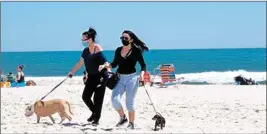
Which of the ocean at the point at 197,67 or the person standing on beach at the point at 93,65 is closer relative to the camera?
the person standing on beach at the point at 93,65

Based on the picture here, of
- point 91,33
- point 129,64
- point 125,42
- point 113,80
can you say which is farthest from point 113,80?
point 91,33

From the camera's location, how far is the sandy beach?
7.58 metres

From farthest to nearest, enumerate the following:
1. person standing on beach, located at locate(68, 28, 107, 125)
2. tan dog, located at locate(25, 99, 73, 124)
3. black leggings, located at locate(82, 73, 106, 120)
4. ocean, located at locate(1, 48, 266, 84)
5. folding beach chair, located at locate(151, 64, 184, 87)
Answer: ocean, located at locate(1, 48, 266, 84)
folding beach chair, located at locate(151, 64, 184, 87)
tan dog, located at locate(25, 99, 73, 124)
black leggings, located at locate(82, 73, 106, 120)
person standing on beach, located at locate(68, 28, 107, 125)

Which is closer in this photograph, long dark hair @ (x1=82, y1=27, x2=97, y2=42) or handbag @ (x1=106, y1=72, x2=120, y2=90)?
handbag @ (x1=106, y1=72, x2=120, y2=90)

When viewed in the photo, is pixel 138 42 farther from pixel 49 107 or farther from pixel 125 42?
pixel 49 107

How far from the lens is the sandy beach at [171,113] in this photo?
24.9 feet

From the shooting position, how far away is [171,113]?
33.8ft

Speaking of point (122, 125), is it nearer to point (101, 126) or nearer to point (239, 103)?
point (101, 126)

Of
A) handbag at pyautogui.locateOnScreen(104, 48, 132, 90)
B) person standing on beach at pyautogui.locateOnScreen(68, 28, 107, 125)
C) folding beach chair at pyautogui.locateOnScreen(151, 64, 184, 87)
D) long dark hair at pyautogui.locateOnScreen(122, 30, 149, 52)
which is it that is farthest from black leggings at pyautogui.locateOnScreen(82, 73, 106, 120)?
folding beach chair at pyautogui.locateOnScreen(151, 64, 184, 87)

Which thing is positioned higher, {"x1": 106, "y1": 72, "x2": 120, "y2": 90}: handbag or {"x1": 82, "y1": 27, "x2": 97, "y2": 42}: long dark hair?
{"x1": 82, "y1": 27, "x2": 97, "y2": 42}: long dark hair

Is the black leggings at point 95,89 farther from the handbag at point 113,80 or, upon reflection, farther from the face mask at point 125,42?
the face mask at point 125,42

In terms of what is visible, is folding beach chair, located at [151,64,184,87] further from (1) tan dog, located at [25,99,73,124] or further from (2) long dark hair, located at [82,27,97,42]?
(2) long dark hair, located at [82,27,97,42]

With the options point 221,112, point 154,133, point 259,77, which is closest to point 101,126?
point 154,133

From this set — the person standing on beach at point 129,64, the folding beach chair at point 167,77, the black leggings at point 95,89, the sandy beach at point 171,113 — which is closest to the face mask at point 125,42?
the person standing on beach at point 129,64
